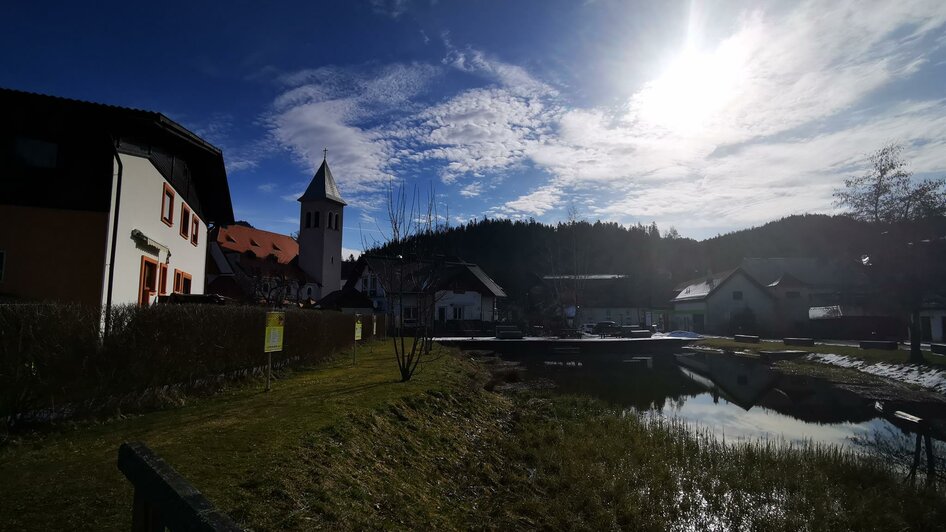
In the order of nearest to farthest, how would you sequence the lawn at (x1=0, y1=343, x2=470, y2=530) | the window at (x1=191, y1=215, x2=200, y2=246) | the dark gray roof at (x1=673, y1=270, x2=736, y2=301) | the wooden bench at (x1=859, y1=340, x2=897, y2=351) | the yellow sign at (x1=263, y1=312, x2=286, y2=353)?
1. the lawn at (x1=0, y1=343, x2=470, y2=530)
2. the yellow sign at (x1=263, y1=312, x2=286, y2=353)
3. the window at (x1=191, y1=215, x2=200, y2=246)
4. the wooden bench at (x1=859, y1=340, x2=897, y2=351)
5. the dark gray roof at (x1=673, y1=270, x2=736, y2=301)

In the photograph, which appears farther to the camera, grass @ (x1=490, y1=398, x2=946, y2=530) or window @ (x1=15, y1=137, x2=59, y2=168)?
window @ (x1=15, y1=137, x2=59, y2=168)

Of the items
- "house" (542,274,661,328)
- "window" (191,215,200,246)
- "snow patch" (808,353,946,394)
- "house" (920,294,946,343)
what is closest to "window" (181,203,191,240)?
"window" (191,215,200,246)

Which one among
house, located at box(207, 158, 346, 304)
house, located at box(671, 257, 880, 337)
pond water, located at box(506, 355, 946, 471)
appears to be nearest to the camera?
pond water, located at box(506, 355, 946, 471)

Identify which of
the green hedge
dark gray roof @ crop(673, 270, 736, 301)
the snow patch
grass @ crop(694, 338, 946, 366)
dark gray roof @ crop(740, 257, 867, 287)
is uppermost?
dark gray roof @ crop(740, 257, 867, 287)

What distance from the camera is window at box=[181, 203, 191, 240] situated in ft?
68.9

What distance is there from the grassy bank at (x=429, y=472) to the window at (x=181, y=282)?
33.3ft

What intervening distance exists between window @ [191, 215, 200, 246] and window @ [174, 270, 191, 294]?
1.89m

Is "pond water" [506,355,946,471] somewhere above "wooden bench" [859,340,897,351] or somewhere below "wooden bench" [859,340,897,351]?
below

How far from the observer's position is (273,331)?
11688mm

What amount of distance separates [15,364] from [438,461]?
632 centimetres

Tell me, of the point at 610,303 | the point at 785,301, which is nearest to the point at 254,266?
the point at 610,303

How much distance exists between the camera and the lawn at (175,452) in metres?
4.73

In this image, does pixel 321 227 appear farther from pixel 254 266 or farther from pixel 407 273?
pixel 407 273

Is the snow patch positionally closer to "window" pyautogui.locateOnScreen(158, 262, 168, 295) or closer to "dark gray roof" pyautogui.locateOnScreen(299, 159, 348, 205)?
"window" pyautogui.locateOnScreen(158, 262, 168, 295)
